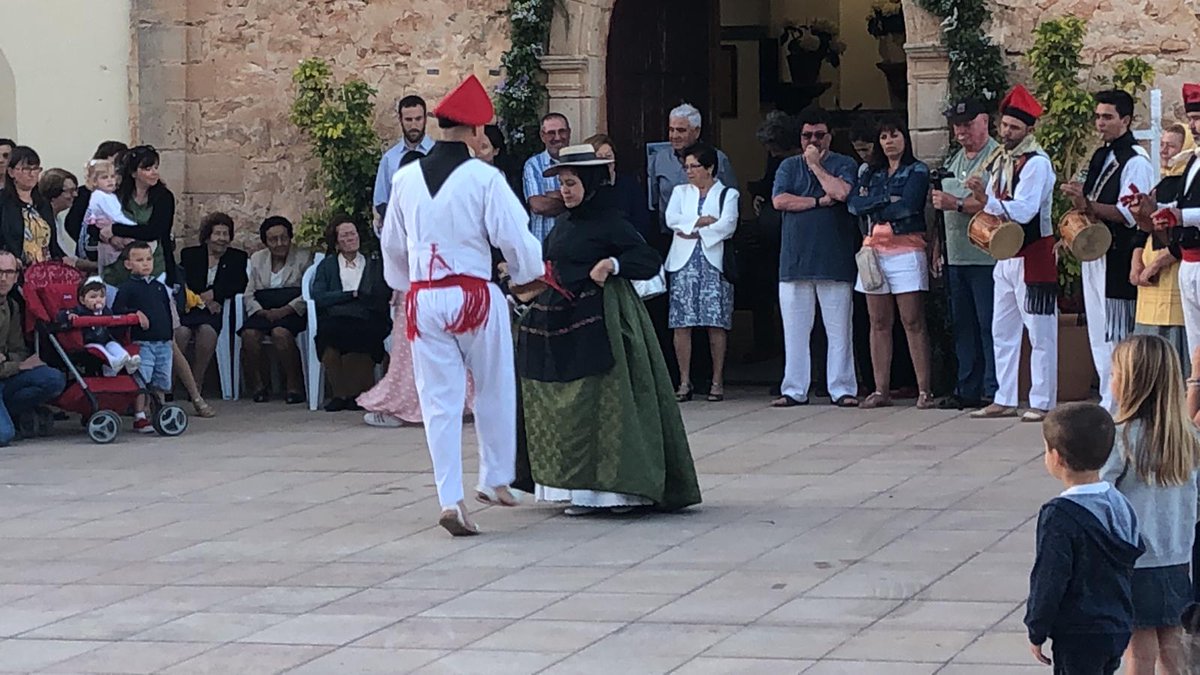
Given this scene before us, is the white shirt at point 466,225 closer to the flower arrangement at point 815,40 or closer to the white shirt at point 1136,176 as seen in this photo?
the white shirt at point 1136,176

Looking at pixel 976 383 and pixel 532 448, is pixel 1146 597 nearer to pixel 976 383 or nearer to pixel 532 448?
pixel 532 448

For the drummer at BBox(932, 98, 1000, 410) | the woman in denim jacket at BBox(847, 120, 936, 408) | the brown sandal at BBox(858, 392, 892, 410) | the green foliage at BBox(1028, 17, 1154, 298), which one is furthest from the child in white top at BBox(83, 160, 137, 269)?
the green foliage at BBox(1028, 17, 1154, 298)

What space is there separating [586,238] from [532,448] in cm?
88

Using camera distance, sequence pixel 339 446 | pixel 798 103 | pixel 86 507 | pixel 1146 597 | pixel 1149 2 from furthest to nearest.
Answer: pixel 798 103, pixel 1149 2, pixel 339 446, pixel 86 507, pixel 1146 597

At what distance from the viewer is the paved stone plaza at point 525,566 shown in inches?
237

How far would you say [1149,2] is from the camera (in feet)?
38.4

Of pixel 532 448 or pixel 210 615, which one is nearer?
pixel 210 615

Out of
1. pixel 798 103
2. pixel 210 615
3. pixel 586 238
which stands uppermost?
pixel 798 103

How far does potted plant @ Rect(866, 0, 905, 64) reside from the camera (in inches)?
660

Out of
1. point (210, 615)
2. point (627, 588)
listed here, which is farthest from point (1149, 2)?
point (210, 615)

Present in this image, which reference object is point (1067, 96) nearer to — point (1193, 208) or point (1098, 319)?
point (1098, 319)

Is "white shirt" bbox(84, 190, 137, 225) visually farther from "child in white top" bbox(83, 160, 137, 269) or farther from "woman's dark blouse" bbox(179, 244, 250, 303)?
"woman's dark blouse" bbox(179, 244, 250, 303)

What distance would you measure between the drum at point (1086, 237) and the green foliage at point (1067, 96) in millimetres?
1070

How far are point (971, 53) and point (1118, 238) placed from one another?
1987 mm
